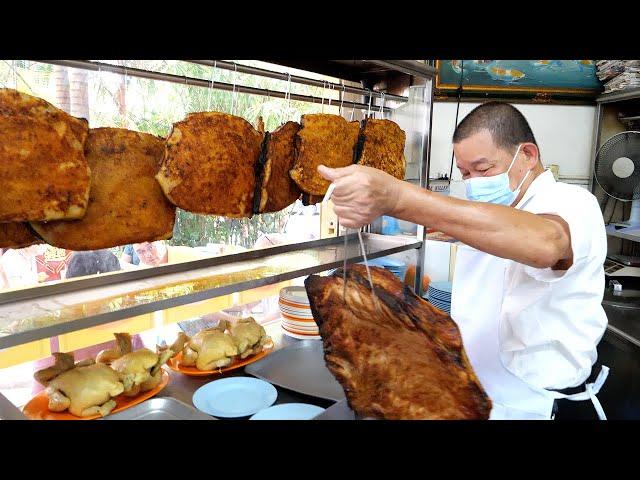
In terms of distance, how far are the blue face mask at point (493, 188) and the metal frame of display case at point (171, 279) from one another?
66 cm

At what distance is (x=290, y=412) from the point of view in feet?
5.06

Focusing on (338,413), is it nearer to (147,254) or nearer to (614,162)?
(147,254)

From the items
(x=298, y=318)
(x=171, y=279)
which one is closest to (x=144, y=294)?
(x=171, y=279)

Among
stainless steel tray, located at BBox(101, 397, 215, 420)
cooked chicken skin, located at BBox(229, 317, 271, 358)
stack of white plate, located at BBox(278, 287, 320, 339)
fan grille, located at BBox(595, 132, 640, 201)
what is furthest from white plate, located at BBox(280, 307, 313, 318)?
fan grille, located at BBox(595, 132, 640, 201)

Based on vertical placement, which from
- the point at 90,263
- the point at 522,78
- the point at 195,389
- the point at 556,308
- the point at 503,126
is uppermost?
the point at 522,78

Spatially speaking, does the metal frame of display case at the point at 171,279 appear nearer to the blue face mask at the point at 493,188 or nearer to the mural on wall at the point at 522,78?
the blue face mask at the point at 493,188

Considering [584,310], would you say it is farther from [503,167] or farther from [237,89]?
[237,89]

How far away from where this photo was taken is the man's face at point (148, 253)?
9.18ft

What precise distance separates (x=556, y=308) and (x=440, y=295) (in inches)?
61.8

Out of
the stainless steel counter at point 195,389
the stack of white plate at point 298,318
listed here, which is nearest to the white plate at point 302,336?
the stack of white plate at point 298,318

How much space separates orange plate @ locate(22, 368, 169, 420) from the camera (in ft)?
4.65

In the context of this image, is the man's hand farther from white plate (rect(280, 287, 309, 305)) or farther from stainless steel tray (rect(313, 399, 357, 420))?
white plate (rect(280, 287, 309, 305))

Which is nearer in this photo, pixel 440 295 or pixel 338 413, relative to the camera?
pixel 338 413

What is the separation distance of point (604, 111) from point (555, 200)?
3.38 meters
